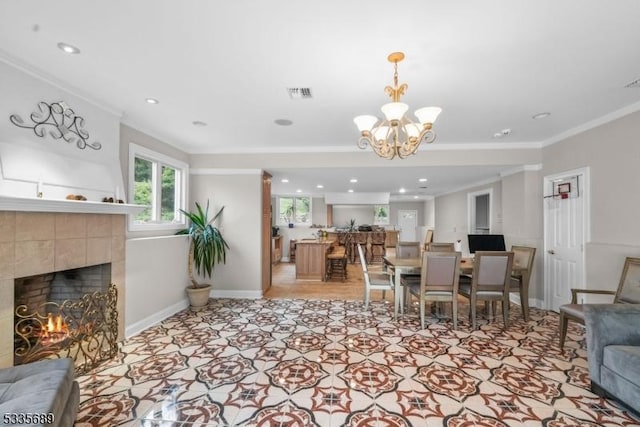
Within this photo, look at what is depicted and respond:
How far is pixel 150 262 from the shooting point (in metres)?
3.59

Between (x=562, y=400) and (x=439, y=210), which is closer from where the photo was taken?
(x=562, y=400)

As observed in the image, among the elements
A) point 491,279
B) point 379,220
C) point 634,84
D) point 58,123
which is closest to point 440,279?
point 491,279

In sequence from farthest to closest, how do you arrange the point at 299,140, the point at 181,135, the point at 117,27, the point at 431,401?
1. the point at 299,140
2. the point at 181,135
3. the point at 431,401
4. the point at 117,27

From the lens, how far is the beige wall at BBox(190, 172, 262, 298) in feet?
15.6

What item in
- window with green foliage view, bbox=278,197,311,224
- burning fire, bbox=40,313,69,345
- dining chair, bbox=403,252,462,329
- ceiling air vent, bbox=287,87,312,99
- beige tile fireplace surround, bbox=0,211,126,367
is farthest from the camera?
window with green foliage view, bbox=278,197,311,224

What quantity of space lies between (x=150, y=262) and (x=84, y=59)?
7.67ft

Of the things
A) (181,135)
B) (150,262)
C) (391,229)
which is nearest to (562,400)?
(150,262)

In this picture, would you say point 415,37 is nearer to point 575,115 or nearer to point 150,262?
point 575,115

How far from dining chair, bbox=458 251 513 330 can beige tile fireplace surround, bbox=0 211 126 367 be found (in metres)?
4.16

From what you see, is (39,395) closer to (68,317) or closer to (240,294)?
(68,317)

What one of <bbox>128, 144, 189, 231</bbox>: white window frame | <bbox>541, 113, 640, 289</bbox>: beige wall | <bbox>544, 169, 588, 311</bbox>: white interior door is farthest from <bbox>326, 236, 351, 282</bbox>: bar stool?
<bbox>541, 113, 640, 289</bbox>: beige wall

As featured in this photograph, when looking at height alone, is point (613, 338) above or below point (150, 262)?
below

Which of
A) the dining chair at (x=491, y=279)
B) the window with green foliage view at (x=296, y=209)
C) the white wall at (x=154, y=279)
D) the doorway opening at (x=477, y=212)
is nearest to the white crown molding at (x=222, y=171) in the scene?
the white wall at (x=154, y=279)

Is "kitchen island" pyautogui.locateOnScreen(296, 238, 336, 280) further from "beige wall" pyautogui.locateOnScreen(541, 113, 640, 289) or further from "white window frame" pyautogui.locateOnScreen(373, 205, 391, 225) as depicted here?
"white window frame" pyautogui.locateOnScreen(373, 205, 391, 225)
